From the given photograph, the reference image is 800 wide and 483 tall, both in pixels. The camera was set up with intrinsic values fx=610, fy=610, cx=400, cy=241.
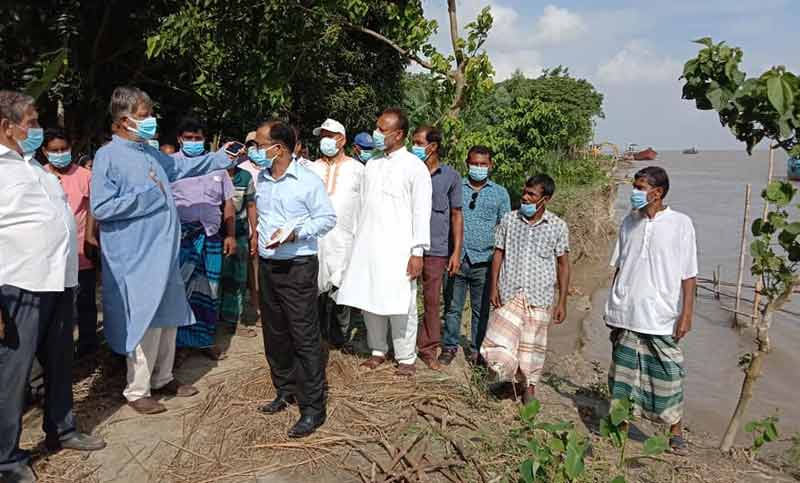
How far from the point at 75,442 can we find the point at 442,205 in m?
2.85

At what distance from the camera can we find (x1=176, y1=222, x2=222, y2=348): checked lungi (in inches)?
175

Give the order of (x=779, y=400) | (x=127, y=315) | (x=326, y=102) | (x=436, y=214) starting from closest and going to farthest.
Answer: (x=127, y=315) < (x=436, y=214) < (x=779, y=400) < (x=326, y=102)

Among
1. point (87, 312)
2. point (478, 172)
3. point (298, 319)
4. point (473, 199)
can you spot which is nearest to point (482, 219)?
point (473, 199)

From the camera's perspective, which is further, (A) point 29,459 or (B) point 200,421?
(B) point 200,421

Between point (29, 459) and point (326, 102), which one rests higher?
point (326, 102)

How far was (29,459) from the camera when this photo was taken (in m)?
3.06

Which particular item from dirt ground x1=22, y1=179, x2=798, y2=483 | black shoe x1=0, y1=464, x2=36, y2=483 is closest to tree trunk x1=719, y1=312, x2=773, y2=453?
dirt ground x1=22, y1=179, x2=798, y2=483

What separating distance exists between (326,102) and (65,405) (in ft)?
29.0

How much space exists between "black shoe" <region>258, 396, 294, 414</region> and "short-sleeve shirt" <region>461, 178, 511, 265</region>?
189 centimetres

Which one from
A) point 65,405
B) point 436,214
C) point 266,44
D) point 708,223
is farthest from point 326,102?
point 708,223

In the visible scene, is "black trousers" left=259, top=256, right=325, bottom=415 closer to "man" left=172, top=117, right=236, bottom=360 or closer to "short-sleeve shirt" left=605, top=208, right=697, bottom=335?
"man" left=172, top=117, right=236, bottom=360

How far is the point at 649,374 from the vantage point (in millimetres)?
3975

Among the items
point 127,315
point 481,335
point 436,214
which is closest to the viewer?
point 127,315

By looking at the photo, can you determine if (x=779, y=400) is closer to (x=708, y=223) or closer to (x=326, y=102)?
(x=326, y=102)
